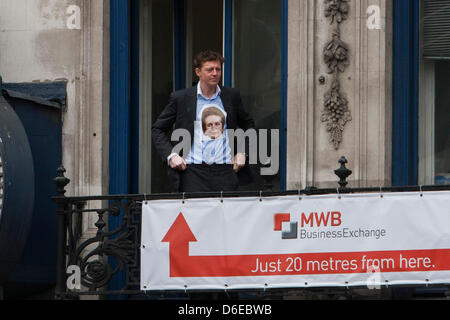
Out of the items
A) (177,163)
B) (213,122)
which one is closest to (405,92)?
(213,122)

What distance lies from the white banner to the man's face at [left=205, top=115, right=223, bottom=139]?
1068 millimetres

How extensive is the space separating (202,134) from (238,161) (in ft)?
1.81

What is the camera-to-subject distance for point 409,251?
12.4 metres

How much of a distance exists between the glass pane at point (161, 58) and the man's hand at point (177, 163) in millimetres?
2500

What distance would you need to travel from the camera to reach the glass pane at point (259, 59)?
15.4 m

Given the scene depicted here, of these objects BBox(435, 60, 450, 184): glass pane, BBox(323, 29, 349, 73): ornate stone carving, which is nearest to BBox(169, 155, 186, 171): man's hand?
BBox(323, 29, 349, 73): ornate stone carving

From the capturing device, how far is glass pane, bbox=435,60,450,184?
1495 cm

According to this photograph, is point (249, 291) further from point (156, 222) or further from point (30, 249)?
point (30, 249)

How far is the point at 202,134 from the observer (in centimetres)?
1377

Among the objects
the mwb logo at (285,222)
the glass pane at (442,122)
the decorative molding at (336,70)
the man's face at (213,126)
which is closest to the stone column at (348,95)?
the decorative molding at (336,70)

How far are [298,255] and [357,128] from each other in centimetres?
258

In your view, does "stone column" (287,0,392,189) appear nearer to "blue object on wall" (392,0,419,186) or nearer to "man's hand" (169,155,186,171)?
"blue object on wall" (392,0,419,186)

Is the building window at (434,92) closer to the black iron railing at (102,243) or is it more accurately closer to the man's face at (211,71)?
the black iron railing at (102,243)

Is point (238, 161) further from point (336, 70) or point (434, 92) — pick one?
point (434, 92)
